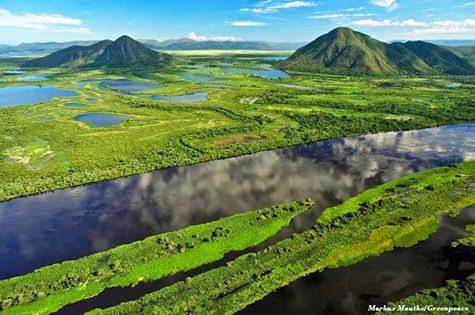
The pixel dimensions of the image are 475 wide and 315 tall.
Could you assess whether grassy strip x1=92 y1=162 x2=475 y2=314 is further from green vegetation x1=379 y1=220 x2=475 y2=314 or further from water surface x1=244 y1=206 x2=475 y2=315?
green vegetation x1=379 y1=220 x2=475 y2=314

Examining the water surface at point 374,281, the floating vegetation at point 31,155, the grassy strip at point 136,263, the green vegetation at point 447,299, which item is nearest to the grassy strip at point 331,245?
the water surface at point 374,281

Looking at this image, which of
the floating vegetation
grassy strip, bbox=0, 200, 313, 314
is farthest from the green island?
grassy strip, bbox=0, 200, 313, 314

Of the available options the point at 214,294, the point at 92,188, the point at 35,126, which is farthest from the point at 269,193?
the point at 35,126

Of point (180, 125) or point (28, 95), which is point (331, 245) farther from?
point (28, 95)

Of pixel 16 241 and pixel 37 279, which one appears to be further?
pixel 16 241

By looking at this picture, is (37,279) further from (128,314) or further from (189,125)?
(189,125)

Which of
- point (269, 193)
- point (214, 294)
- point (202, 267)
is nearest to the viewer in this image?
point (214, 294)
